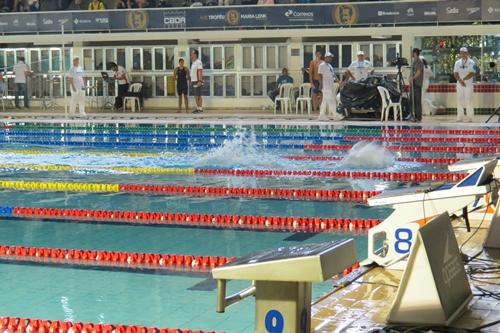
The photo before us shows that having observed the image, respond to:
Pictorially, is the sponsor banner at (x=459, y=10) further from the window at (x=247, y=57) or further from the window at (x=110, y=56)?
the window at (x=110, y=56)

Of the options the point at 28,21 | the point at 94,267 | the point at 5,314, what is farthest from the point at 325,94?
the point at 5,314

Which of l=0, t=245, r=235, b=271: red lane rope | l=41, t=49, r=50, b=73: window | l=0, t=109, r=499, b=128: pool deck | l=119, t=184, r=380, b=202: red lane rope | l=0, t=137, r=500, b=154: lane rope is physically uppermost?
l=41, t=49, r=50, b=73: window

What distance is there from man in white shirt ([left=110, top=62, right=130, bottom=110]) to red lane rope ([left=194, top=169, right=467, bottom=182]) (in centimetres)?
1232

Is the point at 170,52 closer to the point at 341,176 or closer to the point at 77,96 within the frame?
the point at 77,96

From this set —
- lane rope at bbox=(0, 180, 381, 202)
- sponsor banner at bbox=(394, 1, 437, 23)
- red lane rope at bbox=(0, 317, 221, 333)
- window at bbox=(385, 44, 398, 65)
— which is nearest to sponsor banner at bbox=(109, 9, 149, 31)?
window at bbox=(385, 44, 398, 65)

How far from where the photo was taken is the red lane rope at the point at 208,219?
24.0 feet

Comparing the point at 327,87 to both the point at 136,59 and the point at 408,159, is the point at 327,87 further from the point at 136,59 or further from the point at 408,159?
the point at 136,59

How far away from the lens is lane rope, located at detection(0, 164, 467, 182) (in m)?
10.0

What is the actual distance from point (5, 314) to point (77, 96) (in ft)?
55.4

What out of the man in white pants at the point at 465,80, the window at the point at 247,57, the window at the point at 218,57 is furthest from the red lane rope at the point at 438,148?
the window at the point at 218,57

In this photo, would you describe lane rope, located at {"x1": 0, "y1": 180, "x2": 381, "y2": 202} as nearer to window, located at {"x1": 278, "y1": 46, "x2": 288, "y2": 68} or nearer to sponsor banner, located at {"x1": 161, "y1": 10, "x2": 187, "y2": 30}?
window, located at {"x1": 278, "y1": 46, "x2": 288, "y2": 68}

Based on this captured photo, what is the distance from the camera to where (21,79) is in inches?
968

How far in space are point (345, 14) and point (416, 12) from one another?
1.71 meters

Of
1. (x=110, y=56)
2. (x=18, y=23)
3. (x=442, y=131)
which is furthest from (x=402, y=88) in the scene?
(x=18, y=23)
